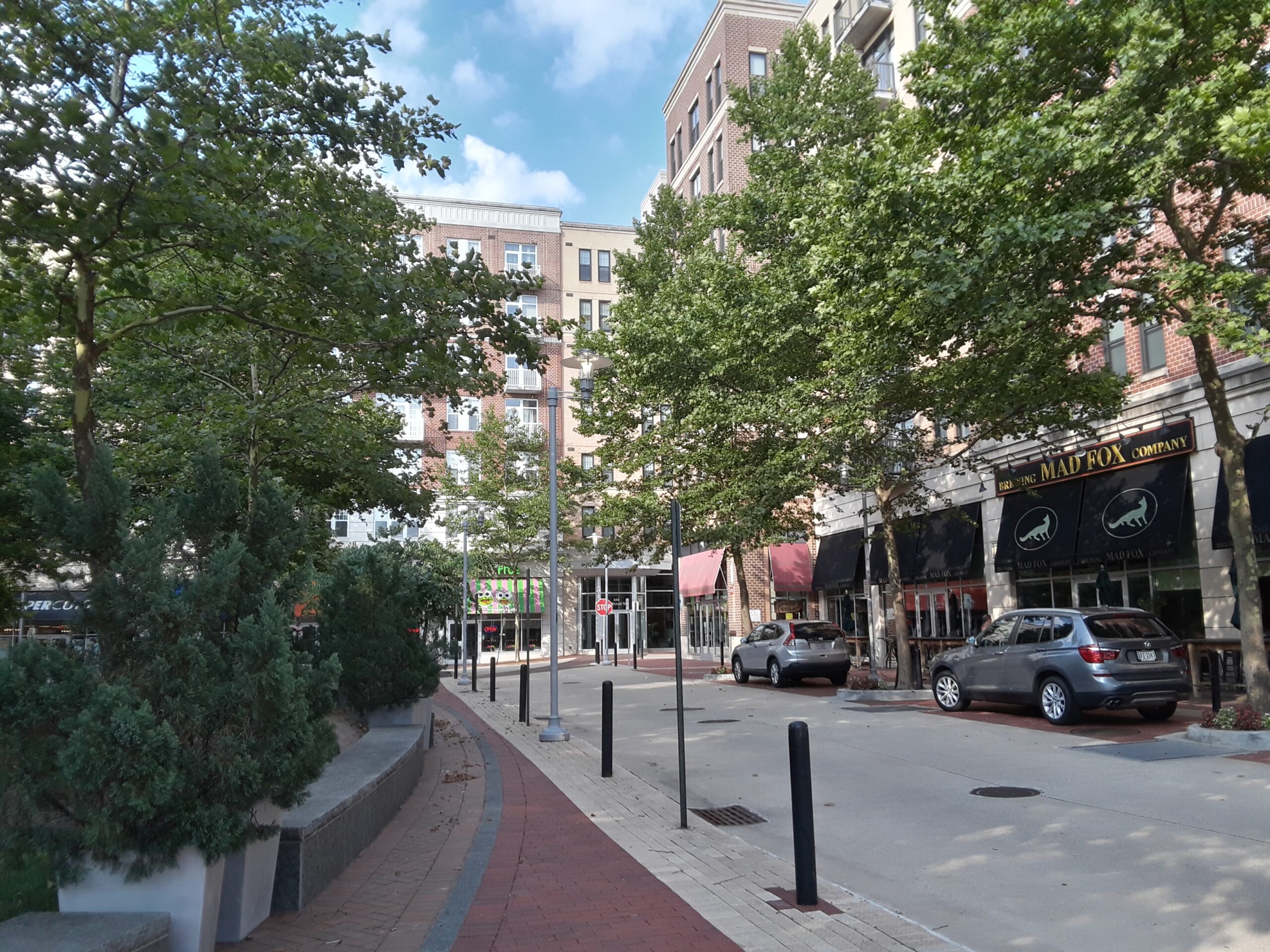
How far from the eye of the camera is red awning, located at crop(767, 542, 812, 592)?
37531mm

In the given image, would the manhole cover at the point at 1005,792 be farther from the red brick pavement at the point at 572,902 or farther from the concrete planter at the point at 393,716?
the concrete planter at the point at 393,716

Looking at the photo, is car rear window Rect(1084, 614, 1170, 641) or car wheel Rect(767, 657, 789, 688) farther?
car wheel Rect(767, 657, 789, 688)

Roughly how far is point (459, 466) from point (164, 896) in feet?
157

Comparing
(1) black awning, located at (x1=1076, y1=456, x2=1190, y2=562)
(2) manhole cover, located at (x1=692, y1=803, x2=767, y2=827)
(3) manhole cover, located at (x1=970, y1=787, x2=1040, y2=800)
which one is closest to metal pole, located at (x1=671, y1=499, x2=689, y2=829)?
(2) manhole cover, located at (x1=692, y1=803, x2=767, y2=827)

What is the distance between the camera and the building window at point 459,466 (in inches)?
1859

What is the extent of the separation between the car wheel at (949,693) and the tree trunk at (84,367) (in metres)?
13.9

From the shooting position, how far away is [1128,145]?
11742mm

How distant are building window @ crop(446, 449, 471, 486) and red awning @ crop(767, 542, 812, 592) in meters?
14.9

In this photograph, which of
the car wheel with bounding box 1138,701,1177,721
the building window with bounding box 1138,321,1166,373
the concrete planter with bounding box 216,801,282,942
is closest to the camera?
the concrete planter with bounding box 216,801,282,942

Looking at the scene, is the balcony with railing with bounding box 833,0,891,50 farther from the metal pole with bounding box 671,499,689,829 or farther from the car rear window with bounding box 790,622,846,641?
the metal pole with bounding box 671,499,689,829

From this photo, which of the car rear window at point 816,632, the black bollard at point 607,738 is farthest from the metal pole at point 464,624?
the black bollard at point 607,738

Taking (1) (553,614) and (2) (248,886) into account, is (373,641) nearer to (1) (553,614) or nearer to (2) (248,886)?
(1) (553,614)

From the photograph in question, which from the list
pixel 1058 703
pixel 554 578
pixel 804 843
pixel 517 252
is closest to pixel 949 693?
A: pixel 1058 703

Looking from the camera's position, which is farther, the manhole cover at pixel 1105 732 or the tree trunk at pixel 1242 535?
the manhole cover at pixel 1105 732
